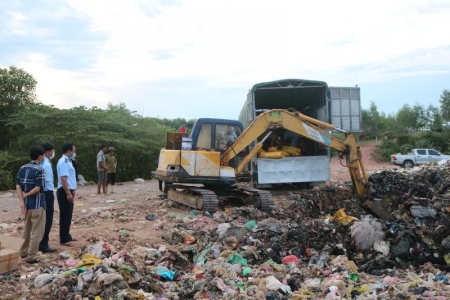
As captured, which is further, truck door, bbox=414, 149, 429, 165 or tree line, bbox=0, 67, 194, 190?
truck door, bbox=414, 149, 429, 165

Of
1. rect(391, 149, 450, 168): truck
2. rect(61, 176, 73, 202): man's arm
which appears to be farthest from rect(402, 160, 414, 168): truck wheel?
rect(61, 176, 73, 202): man's arm

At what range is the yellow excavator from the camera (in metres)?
10.4

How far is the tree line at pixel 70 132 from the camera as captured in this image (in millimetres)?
18906

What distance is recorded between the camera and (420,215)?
31.7 feet

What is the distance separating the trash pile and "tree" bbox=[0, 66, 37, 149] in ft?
45.8

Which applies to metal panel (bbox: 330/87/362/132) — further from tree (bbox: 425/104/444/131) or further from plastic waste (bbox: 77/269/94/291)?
tree (bbox: 425/104/444/131)

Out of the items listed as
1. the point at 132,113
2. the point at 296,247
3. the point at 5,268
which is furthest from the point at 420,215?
the point at 132,113

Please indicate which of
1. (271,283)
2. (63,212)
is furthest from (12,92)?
(271,283)

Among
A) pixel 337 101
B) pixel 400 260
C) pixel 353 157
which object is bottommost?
pixel 400 260

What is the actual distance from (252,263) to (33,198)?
316 centimetres

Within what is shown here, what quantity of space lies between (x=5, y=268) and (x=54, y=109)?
49.3ft

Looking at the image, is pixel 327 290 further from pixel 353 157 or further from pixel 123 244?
pixel 353 157

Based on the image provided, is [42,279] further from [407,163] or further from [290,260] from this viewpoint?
→ [407,163]

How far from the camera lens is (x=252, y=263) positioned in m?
6.66
